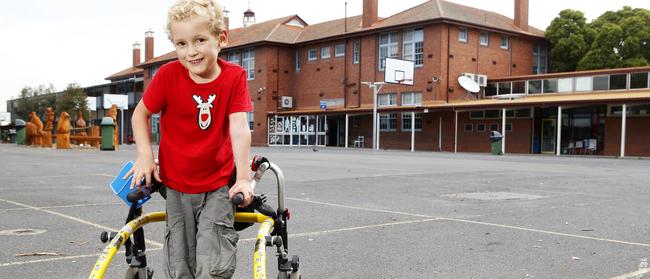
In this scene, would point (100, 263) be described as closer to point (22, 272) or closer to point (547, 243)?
point (22, 272)

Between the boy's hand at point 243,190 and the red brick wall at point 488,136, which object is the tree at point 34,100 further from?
the boy's hand at point 243,190

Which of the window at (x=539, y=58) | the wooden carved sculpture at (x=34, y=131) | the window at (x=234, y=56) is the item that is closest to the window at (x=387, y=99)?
the window at (x=539, y=58)

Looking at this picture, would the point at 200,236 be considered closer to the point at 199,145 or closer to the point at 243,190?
the point at 243,190

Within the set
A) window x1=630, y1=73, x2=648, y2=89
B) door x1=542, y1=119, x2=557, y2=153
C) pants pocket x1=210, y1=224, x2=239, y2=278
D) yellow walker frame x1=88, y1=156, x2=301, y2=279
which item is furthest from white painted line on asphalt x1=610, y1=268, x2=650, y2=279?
window x1=630, y1=73, x2=648, y2=89

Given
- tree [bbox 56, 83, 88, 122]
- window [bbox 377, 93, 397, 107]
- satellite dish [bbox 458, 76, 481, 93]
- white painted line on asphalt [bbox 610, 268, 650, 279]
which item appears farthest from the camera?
tree [bbox 56, 83, 88, 122]

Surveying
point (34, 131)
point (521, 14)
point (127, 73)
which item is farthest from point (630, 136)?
point (127, 73)

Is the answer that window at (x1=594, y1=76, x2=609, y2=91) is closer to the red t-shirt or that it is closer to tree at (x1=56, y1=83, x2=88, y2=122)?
the red t-shirt

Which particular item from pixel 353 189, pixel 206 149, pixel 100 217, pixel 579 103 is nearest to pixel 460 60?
pixel 579 103

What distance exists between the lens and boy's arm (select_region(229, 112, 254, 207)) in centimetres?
284

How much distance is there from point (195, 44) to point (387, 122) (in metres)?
46.5

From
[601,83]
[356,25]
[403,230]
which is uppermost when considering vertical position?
[356,25]

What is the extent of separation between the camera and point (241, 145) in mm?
2887

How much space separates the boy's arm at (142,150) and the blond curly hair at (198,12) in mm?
403

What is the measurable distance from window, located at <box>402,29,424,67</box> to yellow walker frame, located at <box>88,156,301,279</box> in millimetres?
44681
